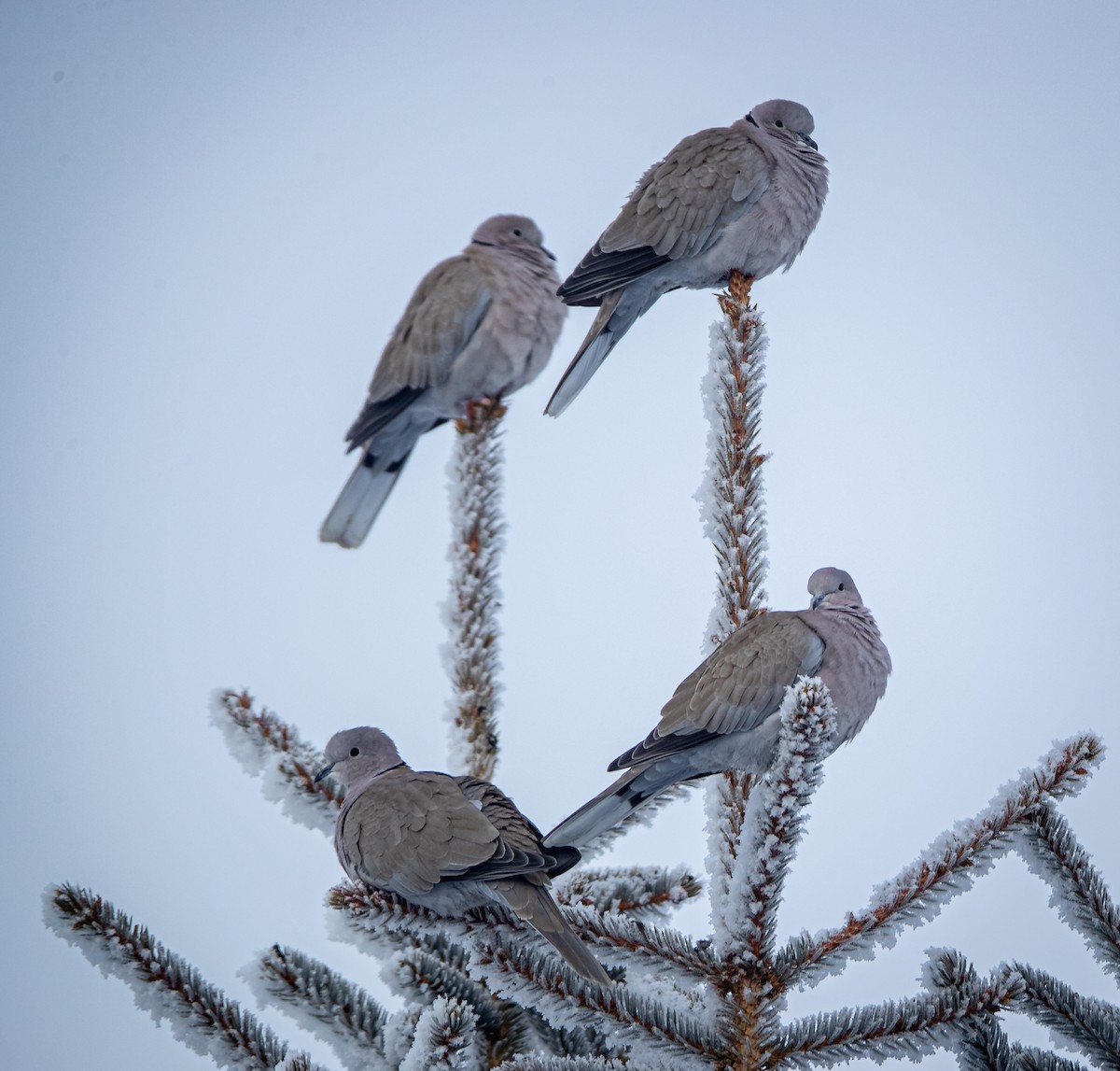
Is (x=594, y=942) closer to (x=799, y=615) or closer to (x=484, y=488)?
(x=799, y=615)

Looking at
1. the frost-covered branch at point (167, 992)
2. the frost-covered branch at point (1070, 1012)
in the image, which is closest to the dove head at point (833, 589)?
the frost-covered branch at point (1070, 1012)

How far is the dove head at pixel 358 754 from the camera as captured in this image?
2977mm

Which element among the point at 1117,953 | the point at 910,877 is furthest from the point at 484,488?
the point at 1117,953

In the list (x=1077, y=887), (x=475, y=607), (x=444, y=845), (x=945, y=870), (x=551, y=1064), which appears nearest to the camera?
(x=551, y=1064)

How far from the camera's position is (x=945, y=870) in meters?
1.97

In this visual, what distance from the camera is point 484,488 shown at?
293 centimetres

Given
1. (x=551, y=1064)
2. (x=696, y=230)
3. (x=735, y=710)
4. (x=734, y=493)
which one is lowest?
(x=551, y=1064)

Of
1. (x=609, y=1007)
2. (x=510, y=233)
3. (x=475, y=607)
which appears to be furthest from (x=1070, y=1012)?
(x=510, y=233)

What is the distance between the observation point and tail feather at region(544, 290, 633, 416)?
11.9ft

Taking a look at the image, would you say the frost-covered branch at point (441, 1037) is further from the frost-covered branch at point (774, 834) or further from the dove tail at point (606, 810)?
the dove tail at point (606, 810)

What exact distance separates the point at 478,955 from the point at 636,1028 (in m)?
0.30

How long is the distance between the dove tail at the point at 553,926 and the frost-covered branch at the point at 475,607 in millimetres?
511

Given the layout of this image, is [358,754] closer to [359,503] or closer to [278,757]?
[278,757]

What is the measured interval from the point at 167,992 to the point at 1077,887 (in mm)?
1624
